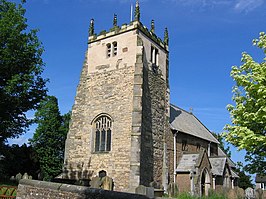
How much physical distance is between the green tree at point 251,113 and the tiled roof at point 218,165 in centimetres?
1142

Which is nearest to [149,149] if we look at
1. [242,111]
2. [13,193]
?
[242,111]

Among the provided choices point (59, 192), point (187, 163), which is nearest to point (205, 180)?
point (187, 163)

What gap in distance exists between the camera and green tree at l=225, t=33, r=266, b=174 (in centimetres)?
1415

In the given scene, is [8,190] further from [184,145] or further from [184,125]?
[184,125]

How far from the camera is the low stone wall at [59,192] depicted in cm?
906

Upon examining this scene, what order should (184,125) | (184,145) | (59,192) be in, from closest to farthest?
(59,192)
(184,145)
(184,125)

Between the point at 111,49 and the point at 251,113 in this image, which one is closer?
the point at 251,113

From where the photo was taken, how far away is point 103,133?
2305 cm

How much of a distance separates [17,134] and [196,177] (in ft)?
46.5

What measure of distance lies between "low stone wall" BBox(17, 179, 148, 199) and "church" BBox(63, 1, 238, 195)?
8784 mm

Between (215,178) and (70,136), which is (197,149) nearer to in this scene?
(215,178)

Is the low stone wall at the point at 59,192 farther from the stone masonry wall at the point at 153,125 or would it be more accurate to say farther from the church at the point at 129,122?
the stone masonry wall at the point at 153,125

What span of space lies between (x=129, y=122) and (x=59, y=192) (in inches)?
435

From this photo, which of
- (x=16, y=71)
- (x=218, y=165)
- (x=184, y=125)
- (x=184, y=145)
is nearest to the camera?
(x=16, y=71)
